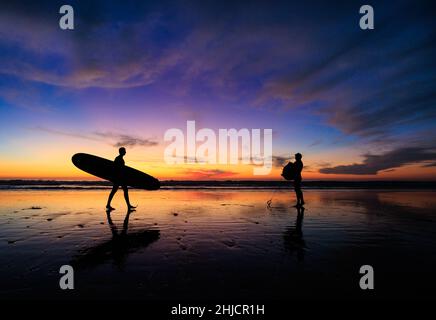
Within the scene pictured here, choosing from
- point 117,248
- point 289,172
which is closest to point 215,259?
point 117,248

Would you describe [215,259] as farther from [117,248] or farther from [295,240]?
[295,240]

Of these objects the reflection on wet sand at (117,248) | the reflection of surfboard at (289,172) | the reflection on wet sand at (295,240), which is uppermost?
the reflection of surfboard at (289,172)

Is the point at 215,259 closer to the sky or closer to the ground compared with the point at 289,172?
closer to the ground

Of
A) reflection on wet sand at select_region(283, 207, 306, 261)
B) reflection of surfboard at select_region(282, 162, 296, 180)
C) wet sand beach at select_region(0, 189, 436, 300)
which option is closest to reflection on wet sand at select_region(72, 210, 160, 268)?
wet sand beach at select_region(0, 189, 436, 300)

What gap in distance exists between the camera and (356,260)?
516cm

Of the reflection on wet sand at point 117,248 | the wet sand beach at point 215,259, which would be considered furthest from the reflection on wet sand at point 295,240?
the reflection on wet sand at point 117,248

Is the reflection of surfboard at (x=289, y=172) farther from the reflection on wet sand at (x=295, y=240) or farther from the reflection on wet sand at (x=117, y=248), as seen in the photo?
the reflection on wet sand at (x=117, y=248)

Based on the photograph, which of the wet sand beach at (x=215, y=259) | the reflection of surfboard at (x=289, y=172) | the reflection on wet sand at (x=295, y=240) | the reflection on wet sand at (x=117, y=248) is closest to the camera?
the wet sand beach at (x=215, y=259)

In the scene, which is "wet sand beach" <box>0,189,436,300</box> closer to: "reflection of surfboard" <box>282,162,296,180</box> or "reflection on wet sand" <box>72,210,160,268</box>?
"reflection on wet sand" <box>72,210,160,268</box>

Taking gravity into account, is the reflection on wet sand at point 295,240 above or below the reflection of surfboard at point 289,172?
below

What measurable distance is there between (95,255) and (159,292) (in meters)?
2.38

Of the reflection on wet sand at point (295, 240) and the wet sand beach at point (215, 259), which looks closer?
the wet sand beach at point (215, 259)
